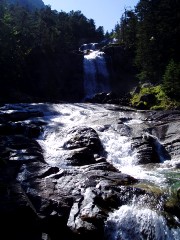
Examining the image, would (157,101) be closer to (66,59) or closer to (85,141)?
(85,141)

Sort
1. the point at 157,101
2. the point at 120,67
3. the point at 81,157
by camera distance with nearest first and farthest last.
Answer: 1. the point at 81,157
2. the point at 157,101
3. the point at 120,67

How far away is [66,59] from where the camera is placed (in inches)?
2621

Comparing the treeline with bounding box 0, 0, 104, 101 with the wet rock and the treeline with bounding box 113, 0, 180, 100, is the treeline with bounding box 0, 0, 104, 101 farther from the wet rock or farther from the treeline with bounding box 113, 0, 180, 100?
the wet rock

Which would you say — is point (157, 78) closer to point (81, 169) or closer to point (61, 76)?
point (61, 76)

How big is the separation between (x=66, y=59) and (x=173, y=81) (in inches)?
1196

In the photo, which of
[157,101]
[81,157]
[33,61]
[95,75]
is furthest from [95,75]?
[81,157]

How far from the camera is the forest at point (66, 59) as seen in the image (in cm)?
4928

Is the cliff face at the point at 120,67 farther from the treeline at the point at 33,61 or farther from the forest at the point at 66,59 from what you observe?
the treeline at the point at 33,61

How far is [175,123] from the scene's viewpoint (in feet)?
95.5

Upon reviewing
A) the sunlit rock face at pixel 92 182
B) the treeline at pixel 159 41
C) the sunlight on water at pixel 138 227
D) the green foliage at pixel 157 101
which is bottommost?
the sunlight on water at pixel 138 227

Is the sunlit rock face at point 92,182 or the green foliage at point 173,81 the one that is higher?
the green foliage at point 173,81

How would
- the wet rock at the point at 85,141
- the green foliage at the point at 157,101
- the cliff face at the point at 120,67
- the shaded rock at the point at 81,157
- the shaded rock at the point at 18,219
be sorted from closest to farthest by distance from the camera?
1. the shaded rock at the point at 18,219
2. the shaded rock at the point at 81,157
3. the wet rock at the point at 85,141
4. the green foliage at the point at 157,101
5. the cliff face at the point at 120,67

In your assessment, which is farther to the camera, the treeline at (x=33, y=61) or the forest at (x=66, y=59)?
the treeline at (x=33, y=61)

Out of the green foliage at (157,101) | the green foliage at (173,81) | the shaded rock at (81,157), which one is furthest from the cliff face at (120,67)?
the shaded rock at (81,157)
